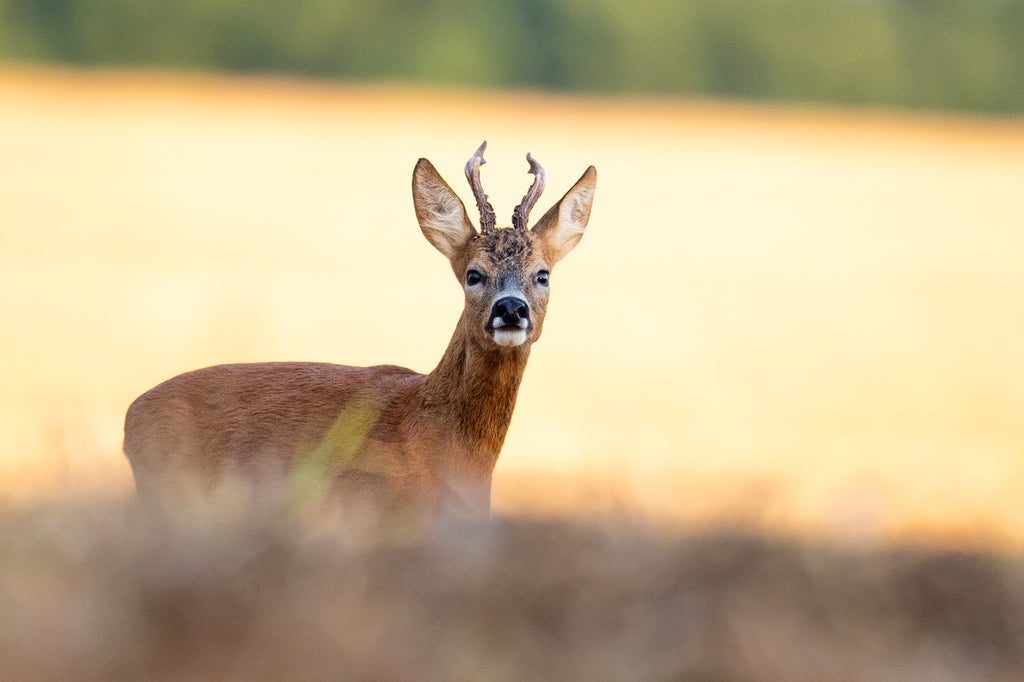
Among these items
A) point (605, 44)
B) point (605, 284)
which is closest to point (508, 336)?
point (605, 284)

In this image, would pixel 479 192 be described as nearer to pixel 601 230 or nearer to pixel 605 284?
pixel 605 284

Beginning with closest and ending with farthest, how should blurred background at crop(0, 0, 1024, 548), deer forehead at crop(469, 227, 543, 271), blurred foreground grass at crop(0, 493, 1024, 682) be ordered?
blurred foreground grass at crop(0, 493, 1024, 682) < deer forehead at crop(469, 227, 543, 271) < blurred background at crop(0, 0, 1024, 548)

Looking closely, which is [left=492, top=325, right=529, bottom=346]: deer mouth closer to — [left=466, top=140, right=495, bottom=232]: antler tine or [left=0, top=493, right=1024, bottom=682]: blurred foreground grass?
[left=466, top=140, right=495, bottom=232]: antler tine

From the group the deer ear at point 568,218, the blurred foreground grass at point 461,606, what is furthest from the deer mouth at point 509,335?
A: the blurred foreground grass at point 461,606

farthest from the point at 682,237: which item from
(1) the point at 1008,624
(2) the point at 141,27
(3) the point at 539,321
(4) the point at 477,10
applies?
(1) the point at 1008,624

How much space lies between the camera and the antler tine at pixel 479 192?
7561mm

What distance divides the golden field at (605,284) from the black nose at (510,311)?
886 mm

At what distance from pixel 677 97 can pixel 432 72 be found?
Result: 40.2ft

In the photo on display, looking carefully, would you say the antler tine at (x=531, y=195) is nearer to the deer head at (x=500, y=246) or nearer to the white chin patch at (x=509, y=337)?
the deer head at (x=500, y=246)

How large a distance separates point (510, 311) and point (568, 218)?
4.01ft

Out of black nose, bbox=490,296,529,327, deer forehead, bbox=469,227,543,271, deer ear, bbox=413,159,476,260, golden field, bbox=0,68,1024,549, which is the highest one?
golden field, bbox=0,68,1024,549

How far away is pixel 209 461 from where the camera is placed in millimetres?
6902

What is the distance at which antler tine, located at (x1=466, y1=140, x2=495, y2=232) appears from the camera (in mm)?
7561

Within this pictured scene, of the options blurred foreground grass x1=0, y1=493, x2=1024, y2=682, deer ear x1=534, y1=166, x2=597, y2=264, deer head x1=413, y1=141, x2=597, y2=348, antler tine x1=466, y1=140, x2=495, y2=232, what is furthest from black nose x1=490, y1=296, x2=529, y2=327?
blurred foreground grass x1=0, y1=493, x2=1024, y2=682
